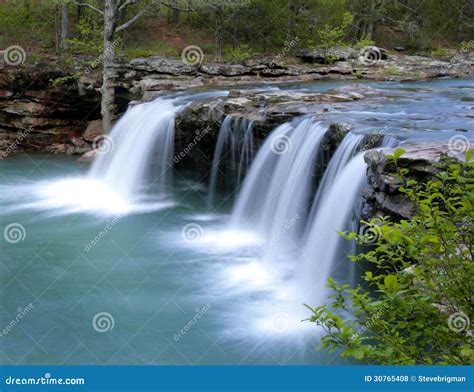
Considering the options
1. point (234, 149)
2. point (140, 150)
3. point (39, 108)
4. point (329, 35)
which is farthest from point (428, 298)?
point (329, 35)

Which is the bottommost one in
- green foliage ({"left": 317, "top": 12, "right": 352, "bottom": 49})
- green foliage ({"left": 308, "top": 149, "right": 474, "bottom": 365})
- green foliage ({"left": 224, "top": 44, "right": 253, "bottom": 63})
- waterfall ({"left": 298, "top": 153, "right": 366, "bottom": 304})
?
waterfall ({"left": 298, "top": 153, "right": 366, "bottom": 304})

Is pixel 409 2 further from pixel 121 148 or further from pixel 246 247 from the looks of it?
pixel 246 247

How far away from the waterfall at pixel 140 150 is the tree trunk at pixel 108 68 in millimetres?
1746

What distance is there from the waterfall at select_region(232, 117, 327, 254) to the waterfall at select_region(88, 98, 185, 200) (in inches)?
147

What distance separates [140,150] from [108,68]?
396 centimetres

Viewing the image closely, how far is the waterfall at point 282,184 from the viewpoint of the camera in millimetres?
10453

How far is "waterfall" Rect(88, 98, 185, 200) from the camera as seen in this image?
14773mm

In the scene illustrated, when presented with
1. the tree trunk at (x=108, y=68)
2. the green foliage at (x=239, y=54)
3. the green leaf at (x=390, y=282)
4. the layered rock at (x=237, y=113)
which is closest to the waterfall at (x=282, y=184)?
the layered rock at (x=237, y=113)

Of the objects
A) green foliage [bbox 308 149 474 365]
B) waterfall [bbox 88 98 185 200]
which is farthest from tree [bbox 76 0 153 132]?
green foliage [bbox 308 149 474 365]

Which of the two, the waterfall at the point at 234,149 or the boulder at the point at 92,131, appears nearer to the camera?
the waterfall at the point at 234,149

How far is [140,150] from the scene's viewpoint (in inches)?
595

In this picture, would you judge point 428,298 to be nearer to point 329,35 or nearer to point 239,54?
point 239,54

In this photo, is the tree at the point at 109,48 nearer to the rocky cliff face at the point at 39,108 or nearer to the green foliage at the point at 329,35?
the rocky cliff face at the point at 39,108

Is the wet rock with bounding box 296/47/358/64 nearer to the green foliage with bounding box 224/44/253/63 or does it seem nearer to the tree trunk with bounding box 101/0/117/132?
the green foliage with bounding box 224/44/253/63
